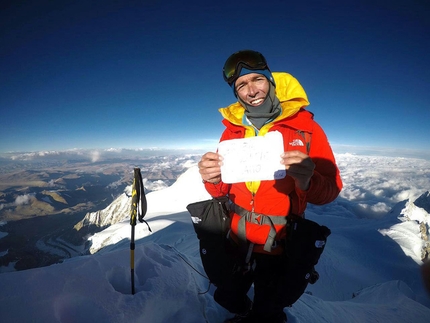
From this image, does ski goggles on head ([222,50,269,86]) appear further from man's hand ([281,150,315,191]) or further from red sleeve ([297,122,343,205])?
man's hand ([281,150,315,191])

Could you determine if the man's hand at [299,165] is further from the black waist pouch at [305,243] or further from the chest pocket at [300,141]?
the black waist pouch at [305,243]

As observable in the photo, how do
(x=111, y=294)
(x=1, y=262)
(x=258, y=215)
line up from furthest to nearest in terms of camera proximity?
(x=1, y=262)
(x=258, y=215)
(x=111, y=294)

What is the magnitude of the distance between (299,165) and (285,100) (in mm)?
1351

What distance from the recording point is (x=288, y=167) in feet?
6.57

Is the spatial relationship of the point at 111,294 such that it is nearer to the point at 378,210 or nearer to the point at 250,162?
the point at 250,162

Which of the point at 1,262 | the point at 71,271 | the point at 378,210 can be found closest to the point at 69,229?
the point at 1,262

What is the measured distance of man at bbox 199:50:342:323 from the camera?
2.40m

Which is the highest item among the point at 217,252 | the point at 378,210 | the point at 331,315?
the point at 217,252

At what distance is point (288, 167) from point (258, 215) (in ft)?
3.27

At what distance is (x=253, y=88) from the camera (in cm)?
284

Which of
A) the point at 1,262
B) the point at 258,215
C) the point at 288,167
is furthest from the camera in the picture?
the point at 1,262

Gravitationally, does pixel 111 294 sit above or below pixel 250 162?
below

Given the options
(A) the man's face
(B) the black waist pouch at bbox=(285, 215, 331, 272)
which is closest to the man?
(A) the man's face

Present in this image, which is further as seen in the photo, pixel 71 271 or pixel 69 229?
pixel 69 229
